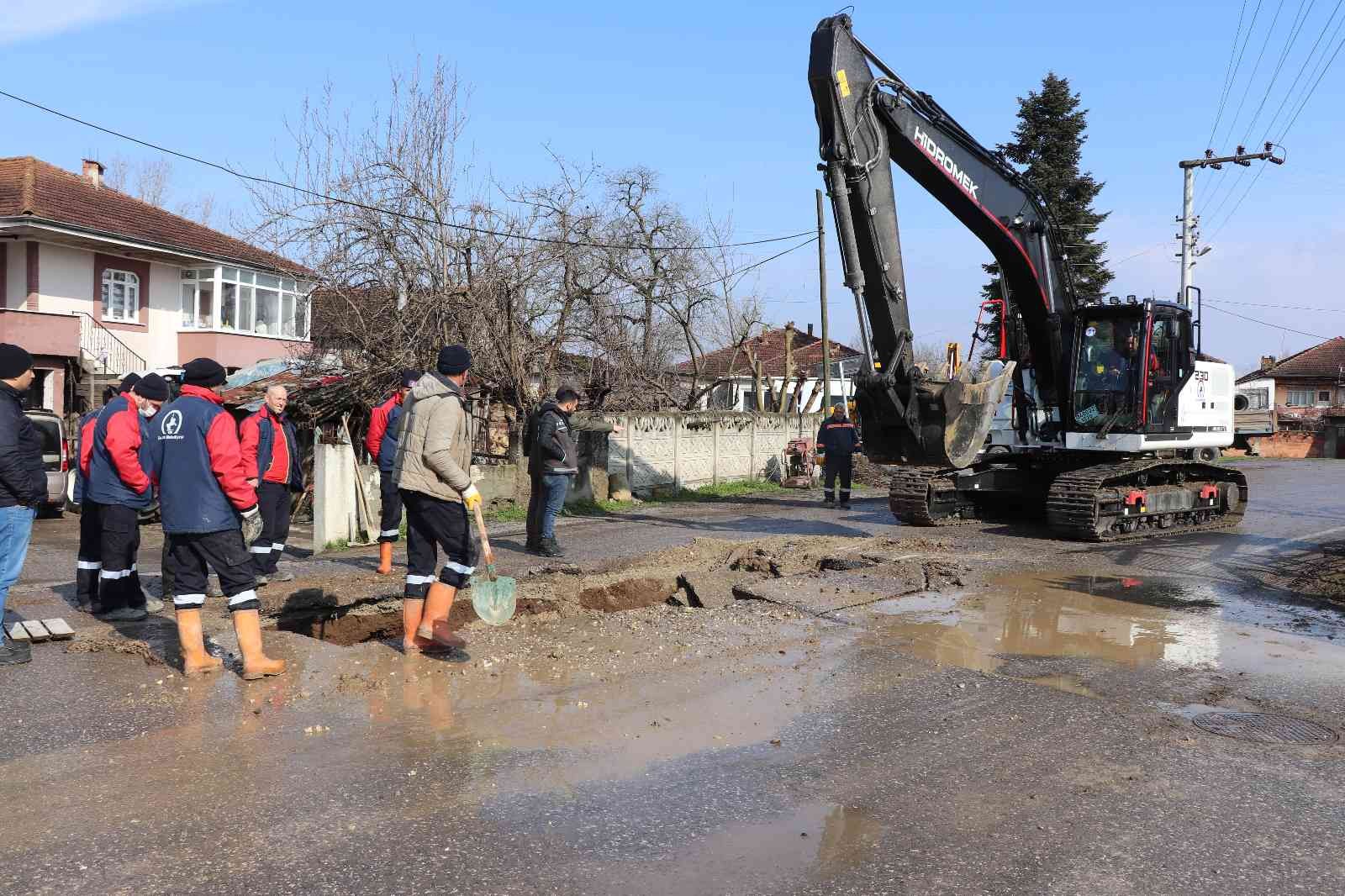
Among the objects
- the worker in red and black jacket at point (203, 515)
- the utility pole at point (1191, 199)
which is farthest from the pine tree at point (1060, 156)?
the worker in red and black jacket at point (203, 515)

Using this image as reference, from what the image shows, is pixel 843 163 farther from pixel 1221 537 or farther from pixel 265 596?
pixel 1221 537

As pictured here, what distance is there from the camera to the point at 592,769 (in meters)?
4.78

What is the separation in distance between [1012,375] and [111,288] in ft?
76.4

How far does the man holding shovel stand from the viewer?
255 inches

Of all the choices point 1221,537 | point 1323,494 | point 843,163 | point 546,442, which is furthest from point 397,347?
point 1323,494

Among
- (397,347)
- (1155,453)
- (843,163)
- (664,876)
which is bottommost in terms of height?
(664,876)

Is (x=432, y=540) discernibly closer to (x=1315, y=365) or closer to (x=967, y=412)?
(x=967, y=412)

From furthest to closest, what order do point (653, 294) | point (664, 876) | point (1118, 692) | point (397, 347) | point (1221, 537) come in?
point (653, 294) < point (397, 347) < point (1221, 537) < point (1118, 692) < point (664, 876)

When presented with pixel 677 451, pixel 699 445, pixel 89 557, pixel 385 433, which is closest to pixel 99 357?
pixel 677 451

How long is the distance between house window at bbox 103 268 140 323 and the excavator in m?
21.8

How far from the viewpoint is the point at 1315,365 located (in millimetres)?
58594

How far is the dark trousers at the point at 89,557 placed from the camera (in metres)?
7.95

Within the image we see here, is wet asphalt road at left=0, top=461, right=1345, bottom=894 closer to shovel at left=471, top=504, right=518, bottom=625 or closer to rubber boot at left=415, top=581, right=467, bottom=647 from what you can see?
→ rubber boot at left=415, top=581, right=467, bottom=647

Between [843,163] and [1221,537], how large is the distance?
7783 mm
